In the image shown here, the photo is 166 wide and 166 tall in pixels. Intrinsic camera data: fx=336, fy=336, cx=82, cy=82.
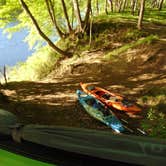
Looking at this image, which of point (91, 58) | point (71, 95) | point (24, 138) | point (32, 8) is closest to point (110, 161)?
point (24, 138)

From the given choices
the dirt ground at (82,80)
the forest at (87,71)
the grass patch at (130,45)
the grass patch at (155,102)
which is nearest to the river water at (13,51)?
the forest at (87,71)

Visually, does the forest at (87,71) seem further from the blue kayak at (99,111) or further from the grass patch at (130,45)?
the blue kayak at (99,111)

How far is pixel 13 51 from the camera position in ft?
128

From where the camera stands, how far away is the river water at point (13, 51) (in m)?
36.5

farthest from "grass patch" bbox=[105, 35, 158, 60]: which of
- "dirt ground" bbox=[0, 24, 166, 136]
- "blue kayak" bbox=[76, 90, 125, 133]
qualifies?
"blue kayak" bbox=[76, 90, 125, 133]

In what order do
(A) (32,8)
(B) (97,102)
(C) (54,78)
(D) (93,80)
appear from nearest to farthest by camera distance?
1. (B) (97,102)
2. (D) (93,80)
3. (C) (54,78)
4. (A) (32,8)

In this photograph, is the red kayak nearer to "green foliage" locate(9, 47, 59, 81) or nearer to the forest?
the forest

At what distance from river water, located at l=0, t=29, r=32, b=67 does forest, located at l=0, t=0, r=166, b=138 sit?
13680mm

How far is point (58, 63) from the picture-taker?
17031 mm

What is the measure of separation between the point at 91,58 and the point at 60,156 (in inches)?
547

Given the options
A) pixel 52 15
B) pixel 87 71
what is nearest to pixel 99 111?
pixel 87 71

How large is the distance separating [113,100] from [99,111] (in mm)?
953

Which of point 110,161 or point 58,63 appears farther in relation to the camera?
point 58,63

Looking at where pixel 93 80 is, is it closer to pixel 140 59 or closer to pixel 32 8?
pixel 140 59
